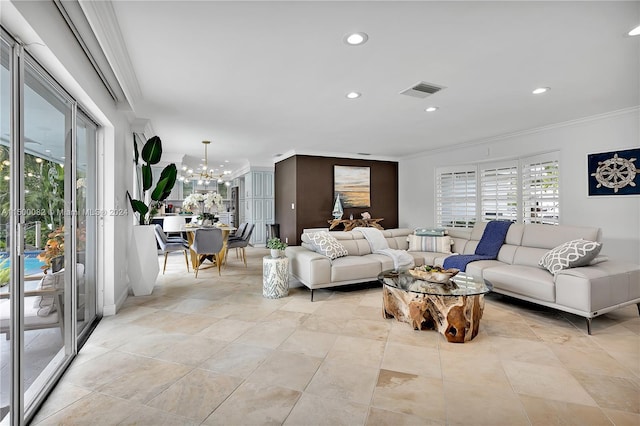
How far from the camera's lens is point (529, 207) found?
209 inches

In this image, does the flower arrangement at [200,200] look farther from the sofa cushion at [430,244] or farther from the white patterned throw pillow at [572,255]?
the white patterned throw pillow at [572,255]

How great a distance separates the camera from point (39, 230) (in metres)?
1.94

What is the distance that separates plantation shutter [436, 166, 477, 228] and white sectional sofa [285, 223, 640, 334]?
1.39 m

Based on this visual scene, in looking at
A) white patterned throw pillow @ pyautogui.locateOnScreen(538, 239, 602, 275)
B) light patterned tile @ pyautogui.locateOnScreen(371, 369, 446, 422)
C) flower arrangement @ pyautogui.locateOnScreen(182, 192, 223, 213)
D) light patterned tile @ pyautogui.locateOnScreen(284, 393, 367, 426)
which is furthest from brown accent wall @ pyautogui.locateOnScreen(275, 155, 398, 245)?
light patterned tile @ pyautogui.locateOnScreen(284, 393, 367, 426)

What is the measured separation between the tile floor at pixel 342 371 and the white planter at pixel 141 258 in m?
0.60

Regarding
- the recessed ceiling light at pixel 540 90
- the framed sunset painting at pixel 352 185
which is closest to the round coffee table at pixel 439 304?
the recessed ceiling light at pixel 540 90

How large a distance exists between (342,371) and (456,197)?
535cm

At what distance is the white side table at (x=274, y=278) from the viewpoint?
4020mm

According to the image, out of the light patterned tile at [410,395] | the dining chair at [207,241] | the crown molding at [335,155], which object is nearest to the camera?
the light patterned tile at [410,395]

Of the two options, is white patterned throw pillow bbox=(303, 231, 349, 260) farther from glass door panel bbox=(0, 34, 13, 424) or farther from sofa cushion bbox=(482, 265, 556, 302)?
glass door panel bbox=(0, 34, 13, 424)

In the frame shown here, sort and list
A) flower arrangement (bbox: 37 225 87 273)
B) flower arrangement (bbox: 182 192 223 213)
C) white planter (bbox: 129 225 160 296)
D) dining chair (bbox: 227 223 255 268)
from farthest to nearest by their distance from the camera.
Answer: dining chair (bbox: 227 223 255 268)
flower arrangement (bbox: 182 192 223 213)
white planter (bbox: 129 225 160 296)
flower arrangement (bbox: 37 225 87 273)

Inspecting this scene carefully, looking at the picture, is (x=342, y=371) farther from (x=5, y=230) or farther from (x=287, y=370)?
(x=5, y=230)

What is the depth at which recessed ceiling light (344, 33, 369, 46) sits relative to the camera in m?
2.33

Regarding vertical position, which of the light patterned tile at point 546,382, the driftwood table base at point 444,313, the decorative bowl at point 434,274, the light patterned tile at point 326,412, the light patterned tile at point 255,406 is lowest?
the light patterned tile at point 546,382
